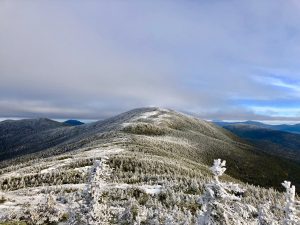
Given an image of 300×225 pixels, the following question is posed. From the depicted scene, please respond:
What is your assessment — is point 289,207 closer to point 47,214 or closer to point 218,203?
point 218,203

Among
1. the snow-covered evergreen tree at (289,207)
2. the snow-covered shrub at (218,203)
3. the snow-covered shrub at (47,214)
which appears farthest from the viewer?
the snow-covered shrub at (47,214)

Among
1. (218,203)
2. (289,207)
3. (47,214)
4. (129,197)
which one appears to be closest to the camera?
(218,203)

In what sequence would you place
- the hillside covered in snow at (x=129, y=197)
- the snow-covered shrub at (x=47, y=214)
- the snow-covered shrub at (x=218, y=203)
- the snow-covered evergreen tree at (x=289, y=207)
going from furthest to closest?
1. the snow-covered shrub at (x=47, y=214)
2. the snow-covered evergreen tree at (x=289, y=207)
3. the hillside covered in snow at (x=129, y=197)
4. the snow-covered shrub at (x=218, y=203)

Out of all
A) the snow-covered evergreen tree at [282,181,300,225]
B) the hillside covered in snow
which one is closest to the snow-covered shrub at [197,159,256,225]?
the hillside covered in snow

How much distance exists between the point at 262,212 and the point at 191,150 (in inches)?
7083

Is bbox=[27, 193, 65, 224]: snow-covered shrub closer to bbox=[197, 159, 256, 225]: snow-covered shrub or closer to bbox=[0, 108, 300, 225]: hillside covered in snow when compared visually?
bbox=[0, 108, 300, 225]: hillside covered in snow

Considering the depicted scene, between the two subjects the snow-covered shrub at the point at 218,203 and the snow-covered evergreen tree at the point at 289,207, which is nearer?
the snow-covered shrub at the point at 218,203

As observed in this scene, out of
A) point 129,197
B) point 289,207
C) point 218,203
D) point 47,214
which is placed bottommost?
point 129,197

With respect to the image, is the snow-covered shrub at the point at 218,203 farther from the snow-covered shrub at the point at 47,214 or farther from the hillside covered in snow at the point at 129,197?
the snow-covered shrub at the point at 47,214

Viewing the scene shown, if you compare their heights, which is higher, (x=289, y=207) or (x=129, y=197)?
(x=289, y=207)

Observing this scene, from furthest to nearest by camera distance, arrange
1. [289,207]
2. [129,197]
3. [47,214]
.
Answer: [129,197] < [47,214] < [289,207]

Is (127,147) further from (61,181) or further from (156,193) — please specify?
(156,193)

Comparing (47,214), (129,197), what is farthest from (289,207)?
(129,197)

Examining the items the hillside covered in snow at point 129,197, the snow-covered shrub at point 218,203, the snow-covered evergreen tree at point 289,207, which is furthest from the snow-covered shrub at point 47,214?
the snow-covered evergreen tree at point 289,207
